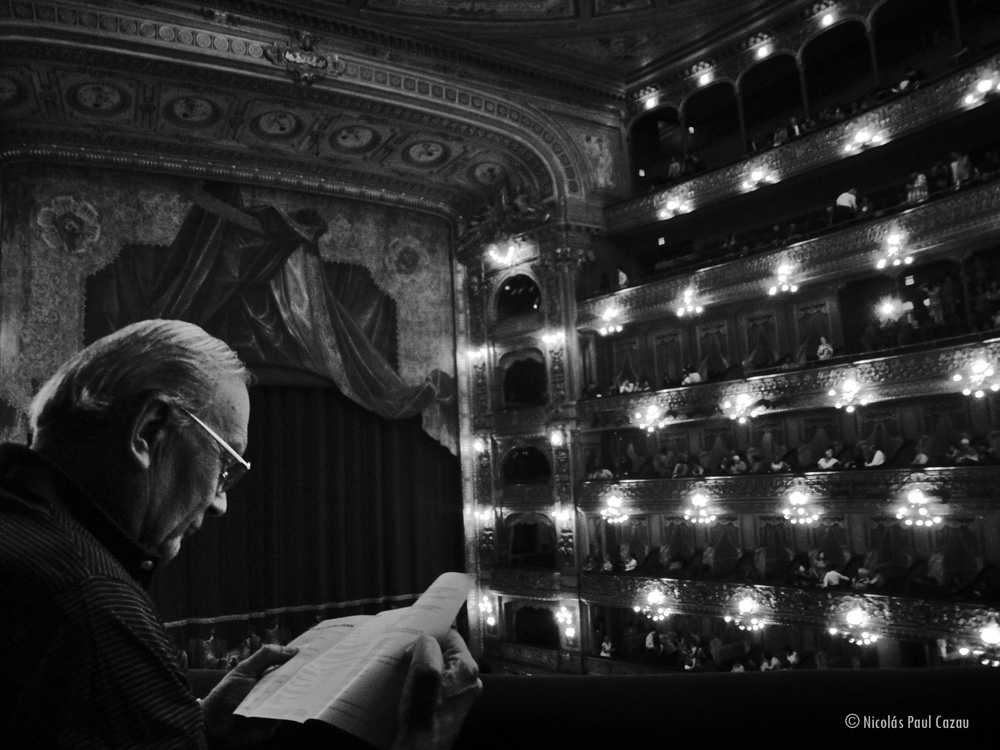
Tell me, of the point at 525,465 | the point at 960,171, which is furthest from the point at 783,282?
the point at 525,465

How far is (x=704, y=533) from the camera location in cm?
1722

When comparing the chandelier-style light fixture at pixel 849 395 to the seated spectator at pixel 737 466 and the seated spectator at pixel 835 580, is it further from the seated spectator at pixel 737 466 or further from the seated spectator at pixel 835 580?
the seated spectator at pixel 835 580

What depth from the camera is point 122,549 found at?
1219 mm

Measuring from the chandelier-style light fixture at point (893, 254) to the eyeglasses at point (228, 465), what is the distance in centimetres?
1461

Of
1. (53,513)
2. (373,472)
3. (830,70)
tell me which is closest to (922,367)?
(830,70)

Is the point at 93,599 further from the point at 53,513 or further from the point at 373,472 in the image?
the point at 373,472

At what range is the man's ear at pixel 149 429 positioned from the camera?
4.28 feet

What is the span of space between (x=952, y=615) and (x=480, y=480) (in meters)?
11.4

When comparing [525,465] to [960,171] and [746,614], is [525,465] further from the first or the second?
[960,171]

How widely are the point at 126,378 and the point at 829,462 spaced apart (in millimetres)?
14921

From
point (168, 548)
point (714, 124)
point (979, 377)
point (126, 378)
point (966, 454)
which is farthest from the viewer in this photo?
point (714, 124)

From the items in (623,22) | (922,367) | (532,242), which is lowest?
(922,367)

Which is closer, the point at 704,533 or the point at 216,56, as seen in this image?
the point at 216,56

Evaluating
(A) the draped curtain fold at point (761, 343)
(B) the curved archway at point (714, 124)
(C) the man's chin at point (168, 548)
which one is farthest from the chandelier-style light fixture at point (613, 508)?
(C) the man's chin at point (168, 548)
